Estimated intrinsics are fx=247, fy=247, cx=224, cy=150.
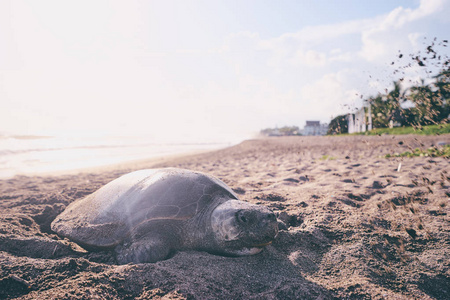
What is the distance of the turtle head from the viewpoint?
2.16 meters

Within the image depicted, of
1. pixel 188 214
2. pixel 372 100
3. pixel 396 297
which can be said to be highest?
pixel 372 100

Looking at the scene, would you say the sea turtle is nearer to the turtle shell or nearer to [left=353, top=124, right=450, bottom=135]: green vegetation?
the turtle shell

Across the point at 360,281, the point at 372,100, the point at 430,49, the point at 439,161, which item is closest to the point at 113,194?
the point at 360,281

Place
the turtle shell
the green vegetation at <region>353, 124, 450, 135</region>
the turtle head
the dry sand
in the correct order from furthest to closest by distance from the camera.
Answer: the green vegetation at <region>353, 124, 450, 135</region> → the turtle shell → the turtle head → the dry sand

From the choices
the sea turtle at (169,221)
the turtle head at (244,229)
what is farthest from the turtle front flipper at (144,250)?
the turtle head at (244,229)

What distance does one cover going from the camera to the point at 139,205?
101 inches

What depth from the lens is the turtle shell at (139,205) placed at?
247cm

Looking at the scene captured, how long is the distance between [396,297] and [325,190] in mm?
2468

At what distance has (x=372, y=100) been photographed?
3549 millimetres

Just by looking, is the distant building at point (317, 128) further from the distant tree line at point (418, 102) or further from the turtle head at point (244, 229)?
the turtle head at point (244, 229)

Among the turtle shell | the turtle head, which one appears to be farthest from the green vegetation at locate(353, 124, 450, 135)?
the turtle shell

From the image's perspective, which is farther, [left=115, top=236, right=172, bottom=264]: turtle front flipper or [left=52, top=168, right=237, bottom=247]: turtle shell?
[left=52, top=168, right=237, bottom=247]: turtle shell

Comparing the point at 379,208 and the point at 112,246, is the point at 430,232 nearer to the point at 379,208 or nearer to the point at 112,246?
the point at 379,208

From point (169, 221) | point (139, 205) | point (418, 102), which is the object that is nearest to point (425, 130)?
point (418, 102)
